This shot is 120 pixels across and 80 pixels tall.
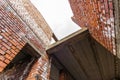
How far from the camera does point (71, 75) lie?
20.4 ft

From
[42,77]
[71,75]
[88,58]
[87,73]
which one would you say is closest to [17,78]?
[42,77]

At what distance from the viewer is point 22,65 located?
4.06 m

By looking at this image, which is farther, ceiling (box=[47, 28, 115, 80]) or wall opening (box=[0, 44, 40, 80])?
ceiling (box=[47, 28, 115, 80])

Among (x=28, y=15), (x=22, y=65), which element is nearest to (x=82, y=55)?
(x=22, y=65)

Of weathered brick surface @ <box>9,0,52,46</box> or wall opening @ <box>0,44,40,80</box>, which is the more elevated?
weathered brick surface @ <box>9,0,52,46</box>

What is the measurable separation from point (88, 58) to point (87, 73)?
1.35 meters

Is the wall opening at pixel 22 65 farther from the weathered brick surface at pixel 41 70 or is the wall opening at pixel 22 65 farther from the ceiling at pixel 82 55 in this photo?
the ceiling at pixel 82 55

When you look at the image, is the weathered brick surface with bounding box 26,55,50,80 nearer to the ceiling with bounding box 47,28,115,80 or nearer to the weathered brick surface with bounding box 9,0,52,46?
the ceiling with bounding box 47,28,115,80

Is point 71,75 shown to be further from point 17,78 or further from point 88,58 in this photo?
point 17,78

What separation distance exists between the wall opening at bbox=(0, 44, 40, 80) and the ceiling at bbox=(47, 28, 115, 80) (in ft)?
2.27

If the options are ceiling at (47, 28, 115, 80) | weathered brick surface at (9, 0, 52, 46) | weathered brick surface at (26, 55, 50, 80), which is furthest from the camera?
ceiling at (47, 28, 115, 80)

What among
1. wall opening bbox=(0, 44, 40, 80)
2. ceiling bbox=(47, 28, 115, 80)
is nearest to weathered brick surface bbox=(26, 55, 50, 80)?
wall opening bbox=(0, 44, 40, 80)

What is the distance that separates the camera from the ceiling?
4438 millimetres

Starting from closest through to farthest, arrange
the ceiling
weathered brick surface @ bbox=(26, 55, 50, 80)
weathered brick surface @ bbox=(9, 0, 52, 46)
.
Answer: weathered brick surface @ bbox=(26, 55, 50, 80), weathered brick surface @ bbox=(9, 0, 52, 46), the ceiling
